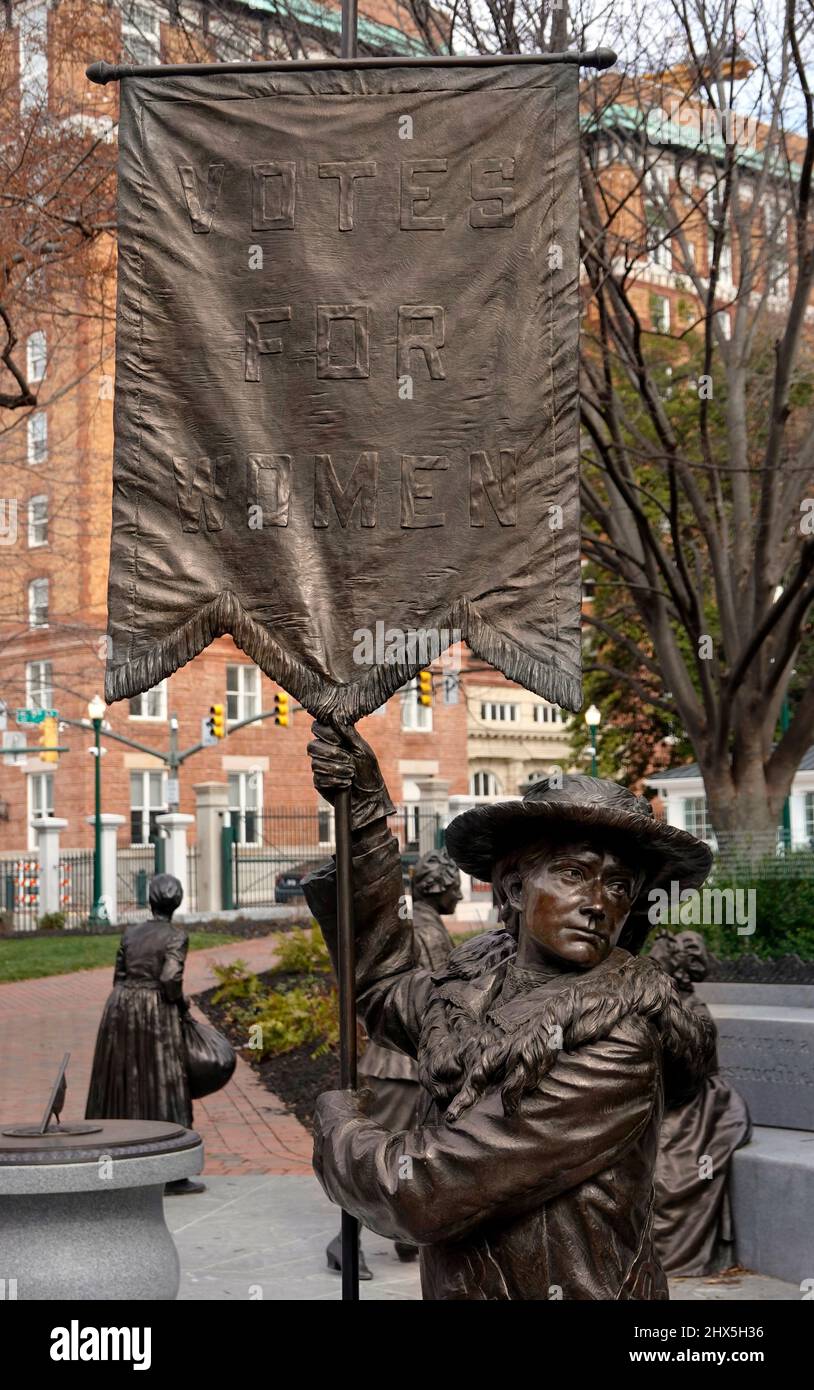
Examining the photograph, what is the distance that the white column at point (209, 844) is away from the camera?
36500mm

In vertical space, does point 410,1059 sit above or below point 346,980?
below

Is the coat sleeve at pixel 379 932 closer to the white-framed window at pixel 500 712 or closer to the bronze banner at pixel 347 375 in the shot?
the bronze banner at pixel 347 375

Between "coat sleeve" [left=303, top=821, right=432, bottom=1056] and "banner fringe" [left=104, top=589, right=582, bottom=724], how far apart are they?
292 millimetres

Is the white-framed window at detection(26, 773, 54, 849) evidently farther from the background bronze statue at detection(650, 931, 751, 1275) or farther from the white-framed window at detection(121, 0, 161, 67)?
the background bronze statue at detection(650, 931, 751, 1275)

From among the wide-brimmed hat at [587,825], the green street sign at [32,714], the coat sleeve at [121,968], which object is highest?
the green street sign at [32,714]

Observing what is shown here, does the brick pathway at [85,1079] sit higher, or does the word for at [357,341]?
the word for at [357,341]

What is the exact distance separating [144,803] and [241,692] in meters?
4.36

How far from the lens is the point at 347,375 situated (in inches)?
144

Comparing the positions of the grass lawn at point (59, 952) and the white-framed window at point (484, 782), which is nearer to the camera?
the grass lawn at point (59, 952)

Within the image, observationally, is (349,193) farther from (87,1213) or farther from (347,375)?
(87,1213)

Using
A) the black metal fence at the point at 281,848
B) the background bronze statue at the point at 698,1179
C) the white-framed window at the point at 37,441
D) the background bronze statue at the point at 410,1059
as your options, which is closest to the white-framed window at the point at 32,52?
the white-framed window at the point at 37,441

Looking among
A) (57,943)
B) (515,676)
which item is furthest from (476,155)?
(57,943)

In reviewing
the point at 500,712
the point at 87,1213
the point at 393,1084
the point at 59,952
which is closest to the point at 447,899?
the point at 393,1084
